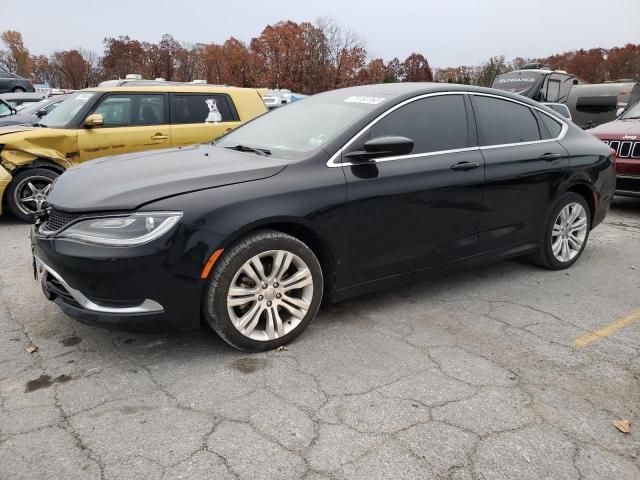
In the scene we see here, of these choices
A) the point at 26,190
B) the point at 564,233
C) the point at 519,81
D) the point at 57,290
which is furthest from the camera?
the point at 519,81

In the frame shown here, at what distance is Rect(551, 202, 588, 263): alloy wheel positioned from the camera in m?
4.77

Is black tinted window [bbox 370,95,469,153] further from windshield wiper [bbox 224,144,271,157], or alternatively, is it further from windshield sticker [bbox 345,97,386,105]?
windshield wiper [bbox 224,144,271,157]

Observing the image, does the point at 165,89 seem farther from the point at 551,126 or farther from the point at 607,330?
the point at 607,330

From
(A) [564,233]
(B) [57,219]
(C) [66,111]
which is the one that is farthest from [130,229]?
(C) [66,111]

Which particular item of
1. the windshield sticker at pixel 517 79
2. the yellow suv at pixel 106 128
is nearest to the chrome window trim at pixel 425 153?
the yellow suv at pixel 106 128

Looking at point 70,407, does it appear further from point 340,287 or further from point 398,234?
point 398,234

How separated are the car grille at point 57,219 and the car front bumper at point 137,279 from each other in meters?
0.12

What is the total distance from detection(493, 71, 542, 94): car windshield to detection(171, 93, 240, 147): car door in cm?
995

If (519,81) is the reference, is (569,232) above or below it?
below

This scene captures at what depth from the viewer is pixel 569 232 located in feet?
16.1

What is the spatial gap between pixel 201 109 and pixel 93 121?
4.65ft

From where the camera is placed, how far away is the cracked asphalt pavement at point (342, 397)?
89.4 inches

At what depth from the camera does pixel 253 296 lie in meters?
3.11

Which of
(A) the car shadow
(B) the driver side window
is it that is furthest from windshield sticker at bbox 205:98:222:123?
(A) the car shadow
